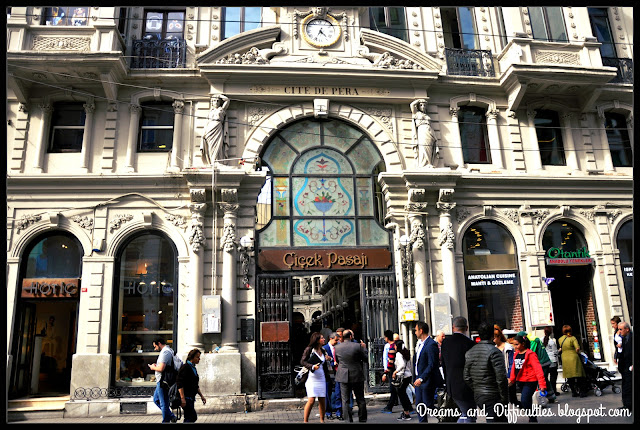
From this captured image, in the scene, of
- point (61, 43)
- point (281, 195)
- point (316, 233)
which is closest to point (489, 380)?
point (316, 233)

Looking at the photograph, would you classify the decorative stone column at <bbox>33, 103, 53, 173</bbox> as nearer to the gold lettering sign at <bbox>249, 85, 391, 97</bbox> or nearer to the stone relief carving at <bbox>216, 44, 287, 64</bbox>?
the stone relief carving at <bbox>216, 44, 287, 64</bbox>

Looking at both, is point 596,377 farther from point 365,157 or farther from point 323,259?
point 365,157

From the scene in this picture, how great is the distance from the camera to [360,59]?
17531mm

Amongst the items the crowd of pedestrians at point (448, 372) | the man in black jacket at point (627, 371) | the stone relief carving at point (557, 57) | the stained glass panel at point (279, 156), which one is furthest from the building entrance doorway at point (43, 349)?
the stone relief carving at point (557, 57)

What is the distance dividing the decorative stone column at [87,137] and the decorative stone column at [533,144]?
14524mm

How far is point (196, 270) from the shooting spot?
49.8 feet

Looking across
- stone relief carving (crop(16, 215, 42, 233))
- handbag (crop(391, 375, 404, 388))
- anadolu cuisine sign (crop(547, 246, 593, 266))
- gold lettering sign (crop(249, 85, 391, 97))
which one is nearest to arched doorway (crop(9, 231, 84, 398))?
stone relief carving (crop(16, 215, 42, 233))

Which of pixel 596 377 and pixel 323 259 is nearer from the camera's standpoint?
pixel 596 377

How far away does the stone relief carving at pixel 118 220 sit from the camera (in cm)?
1562

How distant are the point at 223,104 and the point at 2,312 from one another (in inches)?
349

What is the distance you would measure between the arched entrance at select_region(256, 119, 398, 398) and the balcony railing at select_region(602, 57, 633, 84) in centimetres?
952

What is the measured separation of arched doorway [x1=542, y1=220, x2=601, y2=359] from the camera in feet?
55.8

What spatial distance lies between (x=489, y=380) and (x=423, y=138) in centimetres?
1045
